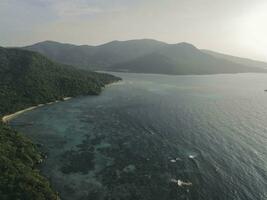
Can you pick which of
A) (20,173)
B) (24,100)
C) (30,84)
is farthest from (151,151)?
(30,84)

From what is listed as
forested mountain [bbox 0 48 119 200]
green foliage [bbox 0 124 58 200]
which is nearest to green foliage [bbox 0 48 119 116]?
forested mountain [bbox 0 48 119 200]

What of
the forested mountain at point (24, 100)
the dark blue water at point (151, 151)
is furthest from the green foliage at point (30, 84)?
the dark blue water at point (151, 151)

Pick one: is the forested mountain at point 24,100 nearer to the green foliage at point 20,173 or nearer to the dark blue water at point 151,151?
the green foliage at point 20,173

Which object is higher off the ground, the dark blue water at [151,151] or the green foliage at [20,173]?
the green foliage at [20,173]

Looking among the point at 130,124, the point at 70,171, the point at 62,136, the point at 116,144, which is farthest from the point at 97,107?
the point at 70,171

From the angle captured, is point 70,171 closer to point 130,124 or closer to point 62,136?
point 62,136

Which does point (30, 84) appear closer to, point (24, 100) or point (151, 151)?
point (24, 100)

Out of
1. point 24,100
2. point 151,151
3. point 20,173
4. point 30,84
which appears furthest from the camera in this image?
point 30,84
